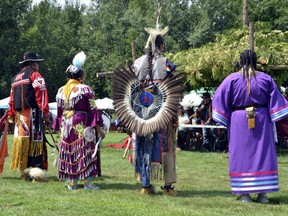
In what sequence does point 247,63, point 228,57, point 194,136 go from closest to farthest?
point 247,63, point 228,57, point 194,136

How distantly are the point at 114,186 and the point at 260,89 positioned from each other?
247 centimetres

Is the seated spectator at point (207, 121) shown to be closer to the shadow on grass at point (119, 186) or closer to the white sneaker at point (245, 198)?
the shadow on grass at point (119, 186)

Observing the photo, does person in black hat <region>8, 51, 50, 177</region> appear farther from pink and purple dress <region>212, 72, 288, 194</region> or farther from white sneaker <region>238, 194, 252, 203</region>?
white sneaker <region>238, 194, 252, 203</region>

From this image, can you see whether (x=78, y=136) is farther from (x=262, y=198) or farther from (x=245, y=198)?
(x=262, y=198)

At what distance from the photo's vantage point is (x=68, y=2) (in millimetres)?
63000

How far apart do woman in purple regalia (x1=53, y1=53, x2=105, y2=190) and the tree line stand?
26276 millimetres

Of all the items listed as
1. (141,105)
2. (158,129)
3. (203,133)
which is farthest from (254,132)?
(203,133)

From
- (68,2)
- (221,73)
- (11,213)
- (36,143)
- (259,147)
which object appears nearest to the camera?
(11,213)

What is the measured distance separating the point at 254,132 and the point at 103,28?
46.1m

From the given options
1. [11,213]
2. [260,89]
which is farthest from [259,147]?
[11,213]

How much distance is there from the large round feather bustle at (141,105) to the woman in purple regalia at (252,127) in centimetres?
55

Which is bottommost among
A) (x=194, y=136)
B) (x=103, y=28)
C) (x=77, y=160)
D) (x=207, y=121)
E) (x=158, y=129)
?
(x=77, y=160)

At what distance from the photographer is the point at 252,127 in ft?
21.0

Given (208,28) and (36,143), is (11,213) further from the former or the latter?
(208,28)
